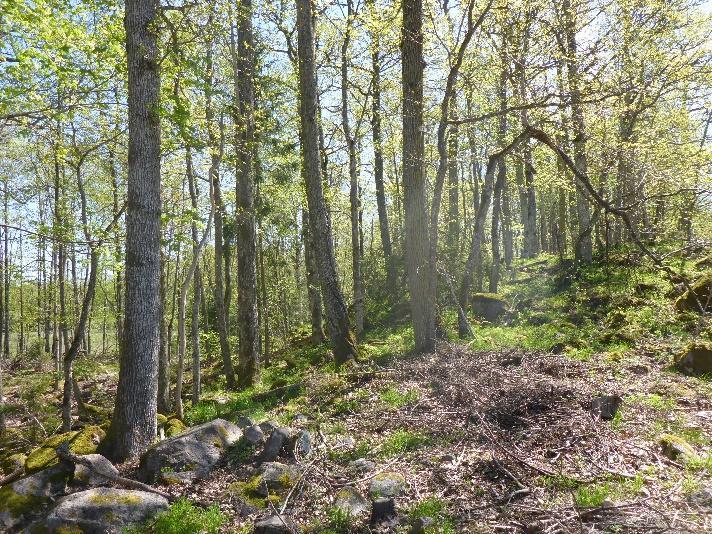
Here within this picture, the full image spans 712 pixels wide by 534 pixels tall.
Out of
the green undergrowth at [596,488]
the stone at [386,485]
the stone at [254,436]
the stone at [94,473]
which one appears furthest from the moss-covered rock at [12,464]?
the green undergrowth at [596,488]

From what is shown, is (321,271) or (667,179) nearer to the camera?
(667,179)

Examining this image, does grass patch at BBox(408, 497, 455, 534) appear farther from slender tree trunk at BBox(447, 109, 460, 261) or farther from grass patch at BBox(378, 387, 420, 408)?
slender tree trunk at BBox(447, 109, 460, 261)

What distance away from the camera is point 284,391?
31.8 feet

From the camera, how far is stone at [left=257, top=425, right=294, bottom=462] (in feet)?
19.9

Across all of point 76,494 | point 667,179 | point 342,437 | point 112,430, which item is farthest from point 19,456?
point 667,179

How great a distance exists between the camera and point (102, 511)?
16.4ft

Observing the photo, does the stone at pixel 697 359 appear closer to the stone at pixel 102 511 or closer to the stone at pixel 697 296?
the stone at pixel 697 296

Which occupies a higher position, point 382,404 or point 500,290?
point 500,290

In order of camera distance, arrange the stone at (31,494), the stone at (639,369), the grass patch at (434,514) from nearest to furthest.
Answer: the grass patch at (434,514) < the stone at (31,494) < the stone at (639,369)

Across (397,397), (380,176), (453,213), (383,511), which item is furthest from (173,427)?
(453,213)

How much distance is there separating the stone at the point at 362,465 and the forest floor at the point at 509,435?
40 mm

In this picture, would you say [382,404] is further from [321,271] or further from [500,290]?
[500,290]

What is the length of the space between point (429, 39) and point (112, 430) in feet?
33.1

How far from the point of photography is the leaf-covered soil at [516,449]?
3934mm
